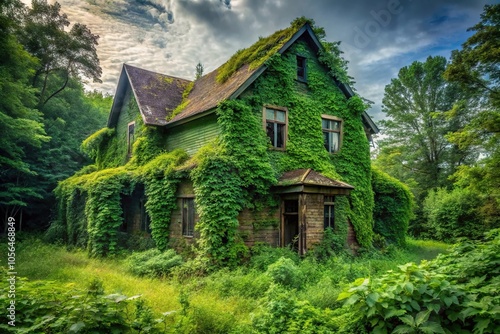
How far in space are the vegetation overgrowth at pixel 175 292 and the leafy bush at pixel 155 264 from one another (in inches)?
1.5

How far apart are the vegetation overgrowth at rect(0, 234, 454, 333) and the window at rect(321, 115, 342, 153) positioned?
535 centimetres

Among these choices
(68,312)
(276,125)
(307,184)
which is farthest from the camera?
(276,125)

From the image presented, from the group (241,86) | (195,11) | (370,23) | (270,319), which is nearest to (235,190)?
(241,86)

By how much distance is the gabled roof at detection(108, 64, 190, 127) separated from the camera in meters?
17.4

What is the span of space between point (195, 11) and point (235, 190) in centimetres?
776

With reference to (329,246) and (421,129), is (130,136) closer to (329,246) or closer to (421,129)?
(329,246)

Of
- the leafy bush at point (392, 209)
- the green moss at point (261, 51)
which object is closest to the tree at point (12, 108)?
the green moss at point (261, 51)

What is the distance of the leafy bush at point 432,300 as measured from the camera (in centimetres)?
386

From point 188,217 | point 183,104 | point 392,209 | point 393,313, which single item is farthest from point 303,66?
point 393,313

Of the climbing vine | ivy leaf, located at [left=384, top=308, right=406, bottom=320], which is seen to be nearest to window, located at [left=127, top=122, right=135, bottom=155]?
the climbing vine

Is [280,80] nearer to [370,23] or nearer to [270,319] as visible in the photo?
[370,23]

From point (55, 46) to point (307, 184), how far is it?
85.8ft

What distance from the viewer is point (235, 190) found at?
1224 centimetres

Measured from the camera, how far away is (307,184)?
12367 millimetres
